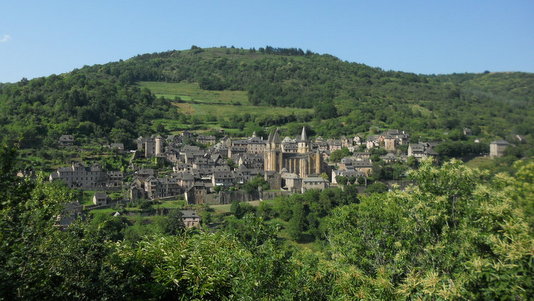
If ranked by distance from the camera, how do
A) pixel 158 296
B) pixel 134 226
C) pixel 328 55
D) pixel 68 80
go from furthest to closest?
pixel 328 55, pixel 68 80, pixel 134 226, pixel 158 296

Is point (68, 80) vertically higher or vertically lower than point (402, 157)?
higher

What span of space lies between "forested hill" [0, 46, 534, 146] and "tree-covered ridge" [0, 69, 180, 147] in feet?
0.63

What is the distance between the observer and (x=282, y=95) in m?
128

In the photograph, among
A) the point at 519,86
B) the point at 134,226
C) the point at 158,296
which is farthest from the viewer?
the point at 519,86

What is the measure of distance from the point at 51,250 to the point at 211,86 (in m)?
130

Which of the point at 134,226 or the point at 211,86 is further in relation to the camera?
the point at 211,86

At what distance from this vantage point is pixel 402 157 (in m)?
74.7

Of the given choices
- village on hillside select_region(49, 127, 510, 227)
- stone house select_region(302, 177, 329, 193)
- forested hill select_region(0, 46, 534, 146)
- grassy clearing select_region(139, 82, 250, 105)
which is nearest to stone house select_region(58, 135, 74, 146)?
village on hillside select_region(49, 127, 510, 227)

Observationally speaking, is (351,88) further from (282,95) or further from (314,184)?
(314,184)

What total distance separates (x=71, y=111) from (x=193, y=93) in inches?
1893

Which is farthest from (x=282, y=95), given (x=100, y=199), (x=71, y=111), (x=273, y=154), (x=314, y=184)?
(x=100, y=199)

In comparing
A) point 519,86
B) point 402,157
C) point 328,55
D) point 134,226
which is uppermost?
point 328,55

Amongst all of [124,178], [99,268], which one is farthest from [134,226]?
[99,268]

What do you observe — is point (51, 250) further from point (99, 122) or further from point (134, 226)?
point (99, 122)
